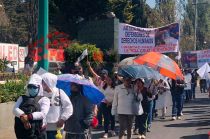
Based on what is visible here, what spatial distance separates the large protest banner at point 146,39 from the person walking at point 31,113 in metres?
10.5

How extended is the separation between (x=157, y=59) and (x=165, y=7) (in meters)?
43.7

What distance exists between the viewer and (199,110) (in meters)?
21.0

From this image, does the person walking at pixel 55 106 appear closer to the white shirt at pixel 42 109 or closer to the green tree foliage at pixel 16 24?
the white shirt at pixel 42 109

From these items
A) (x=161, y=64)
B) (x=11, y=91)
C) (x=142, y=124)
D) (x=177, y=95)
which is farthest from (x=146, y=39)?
(x=11, y=91)

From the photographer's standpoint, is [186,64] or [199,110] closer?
[199,110]

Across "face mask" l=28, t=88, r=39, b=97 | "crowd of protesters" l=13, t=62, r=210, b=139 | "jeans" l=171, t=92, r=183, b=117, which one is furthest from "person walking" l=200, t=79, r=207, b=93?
"face mask" l=28, t=88, r=39, b=97

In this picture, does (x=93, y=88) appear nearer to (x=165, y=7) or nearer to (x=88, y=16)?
(x=88, y=16)

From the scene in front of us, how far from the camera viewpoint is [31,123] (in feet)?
23.6

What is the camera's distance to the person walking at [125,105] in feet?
36.4

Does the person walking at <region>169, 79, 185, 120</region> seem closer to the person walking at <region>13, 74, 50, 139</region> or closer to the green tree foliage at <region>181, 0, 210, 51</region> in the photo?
the person walking at <region>13, 74, 50, 139</region>

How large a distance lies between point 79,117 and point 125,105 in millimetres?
2799

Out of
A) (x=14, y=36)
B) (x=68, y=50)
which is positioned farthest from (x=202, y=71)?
(x=14, y=36)

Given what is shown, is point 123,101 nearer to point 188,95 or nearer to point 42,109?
point 42,109

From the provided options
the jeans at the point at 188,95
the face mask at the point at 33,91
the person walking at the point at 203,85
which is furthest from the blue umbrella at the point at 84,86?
the person walking at the point at 203,85
